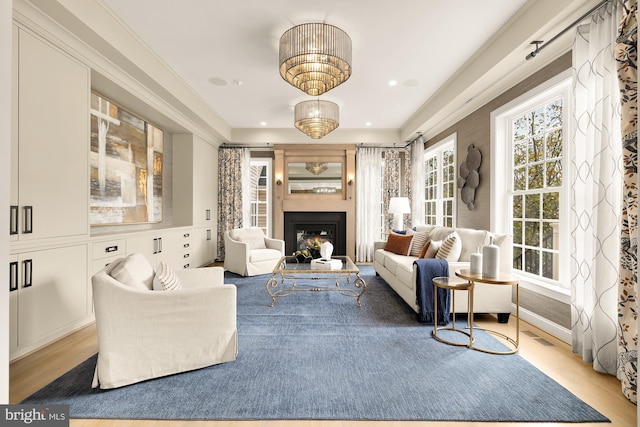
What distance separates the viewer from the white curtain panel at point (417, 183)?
618cm

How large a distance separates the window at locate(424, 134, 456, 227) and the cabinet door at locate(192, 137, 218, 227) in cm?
431

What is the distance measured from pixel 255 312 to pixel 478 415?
7.58 feet

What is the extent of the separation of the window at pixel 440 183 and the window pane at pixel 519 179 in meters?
1.30

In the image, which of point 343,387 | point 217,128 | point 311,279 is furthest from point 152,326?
point 217,128

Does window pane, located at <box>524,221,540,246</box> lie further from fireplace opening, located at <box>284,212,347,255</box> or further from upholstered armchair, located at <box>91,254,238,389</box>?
fireplace opening, located at <box>284,212,347,255</box>

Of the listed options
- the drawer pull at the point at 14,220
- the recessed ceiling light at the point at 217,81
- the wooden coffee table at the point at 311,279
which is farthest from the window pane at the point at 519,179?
the drawer pull at the point at 14,220

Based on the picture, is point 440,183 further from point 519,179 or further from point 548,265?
point 548,265

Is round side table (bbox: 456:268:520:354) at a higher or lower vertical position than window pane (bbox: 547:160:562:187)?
lower

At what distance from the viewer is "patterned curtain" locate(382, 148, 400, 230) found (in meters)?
6.71

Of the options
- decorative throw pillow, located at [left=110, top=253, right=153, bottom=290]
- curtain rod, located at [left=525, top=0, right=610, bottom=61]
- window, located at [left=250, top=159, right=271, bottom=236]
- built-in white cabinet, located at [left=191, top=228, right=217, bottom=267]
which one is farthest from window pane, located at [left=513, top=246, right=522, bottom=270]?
built-in white cabinet, located at [left=191, top=228, right=217, bottom=267]

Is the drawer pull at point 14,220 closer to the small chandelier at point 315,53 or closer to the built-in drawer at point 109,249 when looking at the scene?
the built-in drawer at point 109,249

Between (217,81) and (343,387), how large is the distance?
3875mm

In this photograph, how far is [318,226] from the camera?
6.75 meters

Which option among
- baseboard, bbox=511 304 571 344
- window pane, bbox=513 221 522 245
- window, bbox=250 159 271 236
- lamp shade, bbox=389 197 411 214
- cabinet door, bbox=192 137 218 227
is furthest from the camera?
window, bbox=250 159 271 236
